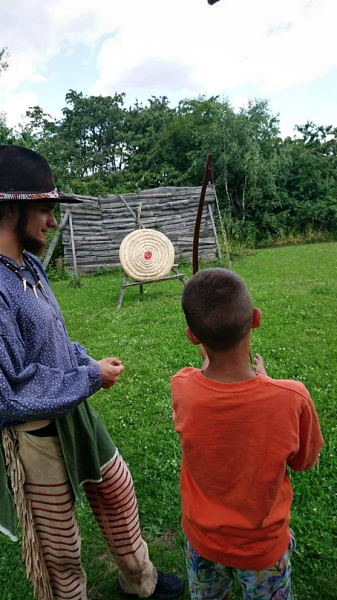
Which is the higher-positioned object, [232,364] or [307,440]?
[232,364]

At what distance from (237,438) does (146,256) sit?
698 cm

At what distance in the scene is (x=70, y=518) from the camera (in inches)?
60.8

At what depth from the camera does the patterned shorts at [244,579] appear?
1.27 m

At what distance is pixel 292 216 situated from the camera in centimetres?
1950

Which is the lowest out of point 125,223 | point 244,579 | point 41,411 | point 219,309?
point 244,579

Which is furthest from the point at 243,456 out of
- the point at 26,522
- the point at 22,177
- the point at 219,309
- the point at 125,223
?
the point at 125,223

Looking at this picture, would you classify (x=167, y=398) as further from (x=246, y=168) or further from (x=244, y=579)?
(x=246, y=168)

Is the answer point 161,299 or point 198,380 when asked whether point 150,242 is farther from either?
point 198,380

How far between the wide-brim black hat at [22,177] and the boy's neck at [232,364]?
0.71 m

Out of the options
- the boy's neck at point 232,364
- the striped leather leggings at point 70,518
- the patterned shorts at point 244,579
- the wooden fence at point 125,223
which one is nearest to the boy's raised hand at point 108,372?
the striped leather leggings at point 70,518

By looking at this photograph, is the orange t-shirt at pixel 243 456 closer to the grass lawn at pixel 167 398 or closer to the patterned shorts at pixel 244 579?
the patterned shorts at pixel 244 579

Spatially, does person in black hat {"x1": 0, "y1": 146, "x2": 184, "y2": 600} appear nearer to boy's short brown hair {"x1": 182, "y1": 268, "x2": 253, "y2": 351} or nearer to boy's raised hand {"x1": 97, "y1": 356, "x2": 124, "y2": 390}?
boy's raised hand {"x1": 97, "y1": 356, "x2": 124, "y2": 390}

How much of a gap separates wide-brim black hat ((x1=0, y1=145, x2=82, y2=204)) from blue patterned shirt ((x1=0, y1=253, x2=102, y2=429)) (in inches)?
8.5

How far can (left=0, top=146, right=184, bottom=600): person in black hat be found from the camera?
4.36 ft
